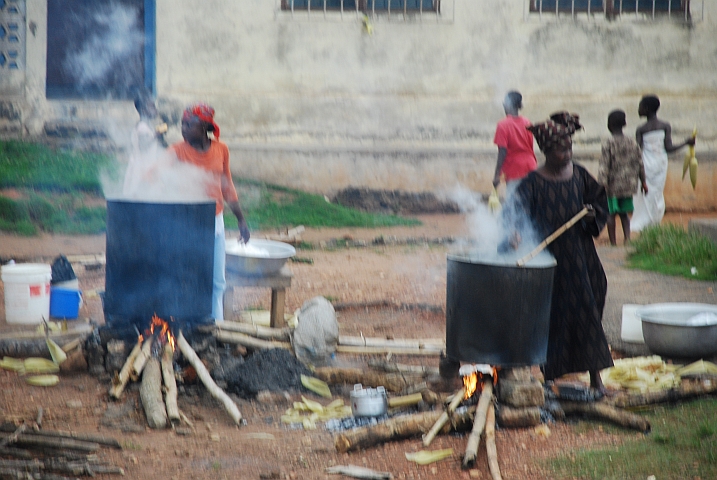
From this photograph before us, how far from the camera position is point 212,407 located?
522 cm

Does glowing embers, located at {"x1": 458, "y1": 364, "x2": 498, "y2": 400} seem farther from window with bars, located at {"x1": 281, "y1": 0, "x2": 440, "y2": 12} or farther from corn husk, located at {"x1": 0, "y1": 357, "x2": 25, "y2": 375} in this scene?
window with bars, located at {"x1": 281, "y1": 0, "x2": 440, "y2": 12}

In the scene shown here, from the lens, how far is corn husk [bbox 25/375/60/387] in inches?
217

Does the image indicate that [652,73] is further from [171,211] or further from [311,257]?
[171,211]

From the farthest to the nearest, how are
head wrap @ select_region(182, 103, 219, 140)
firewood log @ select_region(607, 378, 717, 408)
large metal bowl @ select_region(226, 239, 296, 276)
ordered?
large metal bowl @ select_region(226, 239, 296, 276) → head wrap @ select_region(182, 103, 219, 140) → firewood log @ select_region(607, 378, 717, 408)

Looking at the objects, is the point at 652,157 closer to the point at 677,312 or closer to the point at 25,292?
the point at 677,312

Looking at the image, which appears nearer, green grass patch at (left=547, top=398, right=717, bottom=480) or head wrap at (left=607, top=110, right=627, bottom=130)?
green grass patch at (left=547, top=398, right=717, bottom=480)

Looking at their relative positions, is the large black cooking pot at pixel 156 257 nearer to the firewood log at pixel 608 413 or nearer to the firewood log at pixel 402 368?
the firewood log at pixel 402 368

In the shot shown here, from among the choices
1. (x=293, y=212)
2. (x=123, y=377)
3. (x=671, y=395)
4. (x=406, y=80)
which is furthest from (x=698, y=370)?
(x=406, y=80)

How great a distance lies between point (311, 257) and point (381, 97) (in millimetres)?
4328

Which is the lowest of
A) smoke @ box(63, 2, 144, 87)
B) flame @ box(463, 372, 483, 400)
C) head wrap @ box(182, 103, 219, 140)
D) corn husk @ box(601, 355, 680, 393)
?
corn husk @ box(601, 355, 680, 393)

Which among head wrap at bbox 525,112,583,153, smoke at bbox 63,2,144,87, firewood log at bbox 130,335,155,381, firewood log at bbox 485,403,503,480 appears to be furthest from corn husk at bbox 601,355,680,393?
smoke at bbox 63,2,144,87

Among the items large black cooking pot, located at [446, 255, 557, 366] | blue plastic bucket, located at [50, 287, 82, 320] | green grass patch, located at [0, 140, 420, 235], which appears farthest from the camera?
green grass patch, located at [0, 140, 420, 235]

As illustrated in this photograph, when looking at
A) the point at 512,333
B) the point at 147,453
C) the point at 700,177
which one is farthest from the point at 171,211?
the point at 700,177

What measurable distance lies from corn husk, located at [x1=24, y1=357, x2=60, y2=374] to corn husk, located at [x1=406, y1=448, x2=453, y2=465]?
8.90ft
